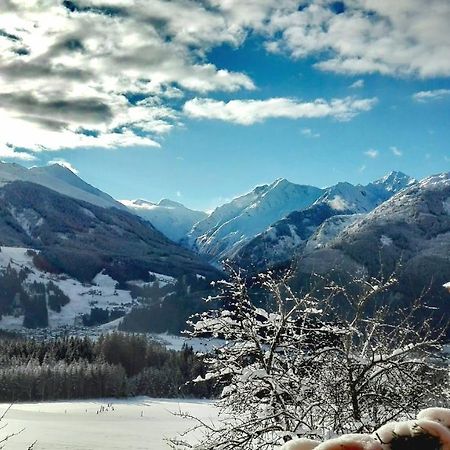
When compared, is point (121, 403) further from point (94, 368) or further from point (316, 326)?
point (316, 326)

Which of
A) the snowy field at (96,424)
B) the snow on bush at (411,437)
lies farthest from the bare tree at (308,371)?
the snowy field at (96,424)

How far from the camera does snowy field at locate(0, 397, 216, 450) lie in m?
79.6

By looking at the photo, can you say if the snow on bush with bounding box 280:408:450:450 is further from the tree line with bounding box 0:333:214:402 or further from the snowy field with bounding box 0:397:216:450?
the tree line with bounding box 0:333:214:402

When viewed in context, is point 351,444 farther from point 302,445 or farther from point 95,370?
point 95,370

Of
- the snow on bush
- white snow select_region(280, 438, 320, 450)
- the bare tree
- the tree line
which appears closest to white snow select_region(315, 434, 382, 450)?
the snow on bush

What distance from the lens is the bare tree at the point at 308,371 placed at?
1133 centimetres

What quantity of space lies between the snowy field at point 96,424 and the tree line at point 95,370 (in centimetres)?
695

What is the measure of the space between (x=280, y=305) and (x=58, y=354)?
169376 mm

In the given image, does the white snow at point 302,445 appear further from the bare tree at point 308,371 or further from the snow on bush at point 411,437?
the bare tree at point 308,371

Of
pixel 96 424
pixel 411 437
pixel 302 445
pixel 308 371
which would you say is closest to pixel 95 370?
pixel 96 424

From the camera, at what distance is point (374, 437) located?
5.98 m

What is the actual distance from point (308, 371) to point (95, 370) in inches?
6100

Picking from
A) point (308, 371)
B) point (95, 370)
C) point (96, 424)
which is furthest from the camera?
point (95, 370)

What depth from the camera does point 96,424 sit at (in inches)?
4176
